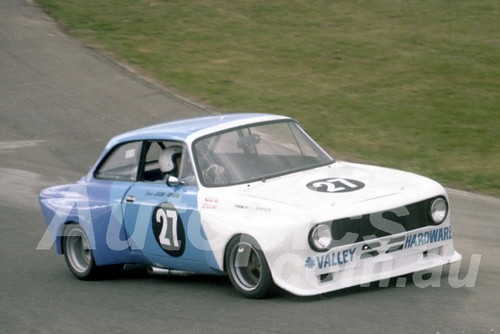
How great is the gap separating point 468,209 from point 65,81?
10.0 m

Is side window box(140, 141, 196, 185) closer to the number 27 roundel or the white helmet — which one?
the white helmet

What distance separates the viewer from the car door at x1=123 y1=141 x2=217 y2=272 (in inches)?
340

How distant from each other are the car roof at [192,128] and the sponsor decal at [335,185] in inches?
43.5

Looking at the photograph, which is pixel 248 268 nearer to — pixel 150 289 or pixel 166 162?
pixel 150 289

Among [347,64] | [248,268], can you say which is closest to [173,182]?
[248,268]

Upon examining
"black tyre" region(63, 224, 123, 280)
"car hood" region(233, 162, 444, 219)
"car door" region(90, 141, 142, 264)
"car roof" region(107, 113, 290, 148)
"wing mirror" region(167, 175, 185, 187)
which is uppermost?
"car roof" region(107, 113, 290, 148)

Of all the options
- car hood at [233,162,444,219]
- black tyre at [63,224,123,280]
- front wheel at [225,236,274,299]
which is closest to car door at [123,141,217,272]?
front wheel at [225,236,274,299]

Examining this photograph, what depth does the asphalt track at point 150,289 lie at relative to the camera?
7516mm

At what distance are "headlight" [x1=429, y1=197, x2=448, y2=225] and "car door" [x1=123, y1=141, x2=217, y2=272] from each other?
5.82 ft

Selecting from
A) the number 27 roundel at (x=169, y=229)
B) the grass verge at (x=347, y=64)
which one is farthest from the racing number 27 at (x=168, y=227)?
the grass verge at (x=347, y=64)

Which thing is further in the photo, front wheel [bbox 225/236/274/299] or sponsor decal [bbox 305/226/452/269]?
front wheel [bbox 225/236/274/299]

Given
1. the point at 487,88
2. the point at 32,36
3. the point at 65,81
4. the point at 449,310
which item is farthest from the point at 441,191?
the point at 32,36

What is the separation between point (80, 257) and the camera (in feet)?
33.4

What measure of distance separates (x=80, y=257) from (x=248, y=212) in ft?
8.63
